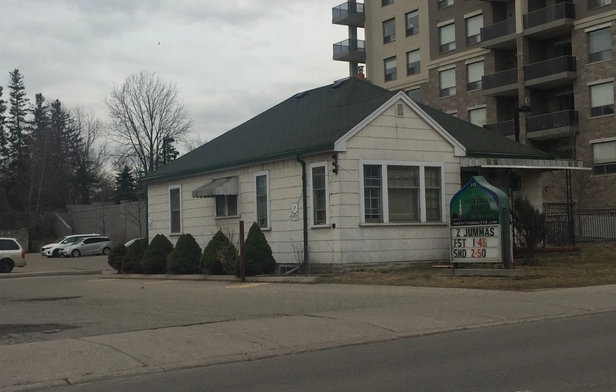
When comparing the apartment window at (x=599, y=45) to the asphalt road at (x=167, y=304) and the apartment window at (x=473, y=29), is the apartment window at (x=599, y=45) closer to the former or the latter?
the apartment window at (x=473, y=29)

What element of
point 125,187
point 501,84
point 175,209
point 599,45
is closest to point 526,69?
point 501,84

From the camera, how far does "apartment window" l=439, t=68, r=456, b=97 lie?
52.5m

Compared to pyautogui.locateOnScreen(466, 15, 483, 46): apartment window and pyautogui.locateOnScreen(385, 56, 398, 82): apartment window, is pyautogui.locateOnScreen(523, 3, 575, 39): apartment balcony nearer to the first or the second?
pyautogui.locateOnScreen(466, 15, 483, 46): apartment window

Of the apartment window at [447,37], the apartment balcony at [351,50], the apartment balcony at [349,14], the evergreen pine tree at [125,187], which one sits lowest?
the evergreen pine tree at [125,187]

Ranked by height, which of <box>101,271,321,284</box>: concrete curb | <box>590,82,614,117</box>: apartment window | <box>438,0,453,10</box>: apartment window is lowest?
<box>101,271,321,284</box>: concrete curb

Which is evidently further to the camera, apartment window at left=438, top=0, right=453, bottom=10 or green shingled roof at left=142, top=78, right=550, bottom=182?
apartment window at left=438, top=0, right=453, bottom=10

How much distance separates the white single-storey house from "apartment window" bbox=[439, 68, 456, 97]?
26081mm

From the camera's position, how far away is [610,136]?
42.8 metres

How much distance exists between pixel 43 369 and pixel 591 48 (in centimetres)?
4114

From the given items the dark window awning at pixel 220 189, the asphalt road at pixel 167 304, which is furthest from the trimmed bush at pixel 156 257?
the asphalt road at pixel 167 304

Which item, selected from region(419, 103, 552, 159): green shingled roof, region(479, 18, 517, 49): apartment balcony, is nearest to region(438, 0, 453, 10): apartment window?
region(479, 18, 517, 49): apartment balcony

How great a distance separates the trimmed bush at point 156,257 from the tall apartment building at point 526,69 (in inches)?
821

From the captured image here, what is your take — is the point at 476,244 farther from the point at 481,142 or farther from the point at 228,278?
the point at 228,278

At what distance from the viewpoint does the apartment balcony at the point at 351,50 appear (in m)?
61.4
